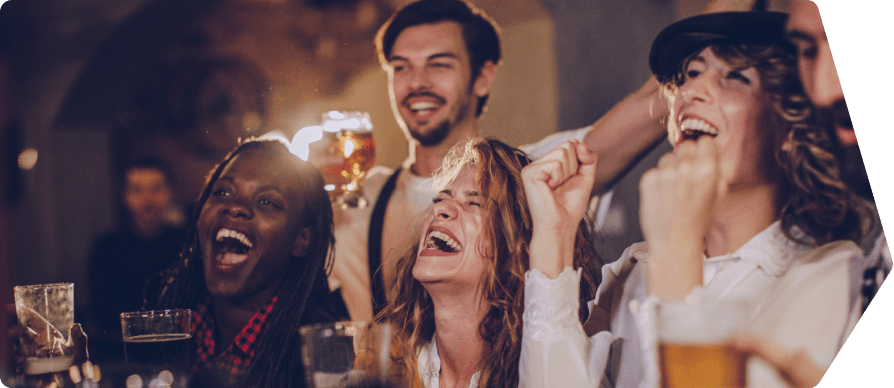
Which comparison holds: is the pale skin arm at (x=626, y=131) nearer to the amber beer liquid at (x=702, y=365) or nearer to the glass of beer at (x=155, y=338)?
the amber beer liquid at (x=702, y=365)

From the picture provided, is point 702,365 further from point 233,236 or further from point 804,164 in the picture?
point 233,236

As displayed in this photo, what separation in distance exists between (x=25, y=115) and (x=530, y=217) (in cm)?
150

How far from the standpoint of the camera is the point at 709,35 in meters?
1.62

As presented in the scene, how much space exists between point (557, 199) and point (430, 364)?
0.52 meters

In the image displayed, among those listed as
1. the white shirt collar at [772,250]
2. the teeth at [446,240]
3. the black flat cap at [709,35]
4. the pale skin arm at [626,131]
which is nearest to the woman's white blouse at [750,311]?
the white shirt collar at [772,250]

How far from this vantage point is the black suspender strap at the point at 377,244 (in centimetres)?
183

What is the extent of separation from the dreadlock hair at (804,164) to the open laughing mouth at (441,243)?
2.40 ft

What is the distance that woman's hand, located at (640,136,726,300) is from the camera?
1.54 m

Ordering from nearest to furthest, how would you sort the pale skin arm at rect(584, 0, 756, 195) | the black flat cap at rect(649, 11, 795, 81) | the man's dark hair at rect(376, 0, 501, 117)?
the black flat cap at rect(649, 11, 795, 81) → the pale skin arm at rect(584, 0, 756, 195) → the man's dark hair at rect(376, 0, 501, 117)

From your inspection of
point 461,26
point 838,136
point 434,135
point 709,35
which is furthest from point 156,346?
point 838,136

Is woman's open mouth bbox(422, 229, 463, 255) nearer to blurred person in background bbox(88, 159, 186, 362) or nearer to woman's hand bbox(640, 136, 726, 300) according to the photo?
woman's hand bbox(640, 136, 726, 300)

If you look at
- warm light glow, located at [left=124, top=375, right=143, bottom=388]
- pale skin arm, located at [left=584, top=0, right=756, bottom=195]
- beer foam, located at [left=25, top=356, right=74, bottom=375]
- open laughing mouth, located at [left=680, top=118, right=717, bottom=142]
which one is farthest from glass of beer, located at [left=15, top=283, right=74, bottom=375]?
open laughing mouth, located at [left=680, top=118, right=717, bottom=142]

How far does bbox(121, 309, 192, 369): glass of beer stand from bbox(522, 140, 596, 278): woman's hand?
2.88ft

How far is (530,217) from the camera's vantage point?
1.65 meters
